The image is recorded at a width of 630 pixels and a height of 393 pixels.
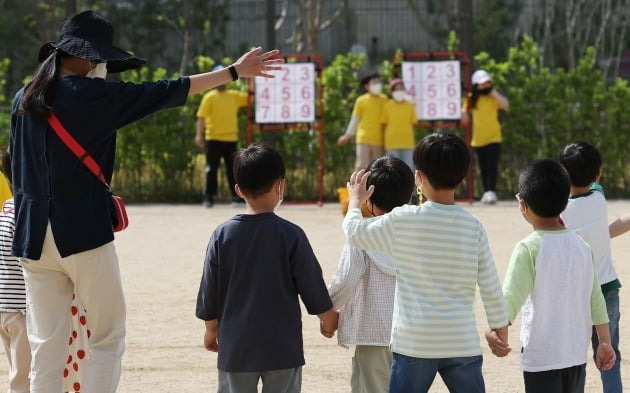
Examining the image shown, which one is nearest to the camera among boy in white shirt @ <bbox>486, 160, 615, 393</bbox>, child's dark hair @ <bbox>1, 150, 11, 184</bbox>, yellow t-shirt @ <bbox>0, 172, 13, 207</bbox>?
boy in white shirt @ <bbox>486, 160, 615, 393</bbox>

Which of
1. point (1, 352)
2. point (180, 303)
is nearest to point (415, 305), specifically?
point (1, 352)

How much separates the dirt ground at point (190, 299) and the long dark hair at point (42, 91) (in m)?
1.87

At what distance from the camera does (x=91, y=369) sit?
5008mm

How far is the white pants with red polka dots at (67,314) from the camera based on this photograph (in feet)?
16.2

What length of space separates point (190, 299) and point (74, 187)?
420 cm

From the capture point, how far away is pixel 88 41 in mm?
4996

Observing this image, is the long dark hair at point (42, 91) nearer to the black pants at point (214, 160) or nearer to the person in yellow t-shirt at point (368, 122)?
the person in yellow t-shirt at point (368, 122)

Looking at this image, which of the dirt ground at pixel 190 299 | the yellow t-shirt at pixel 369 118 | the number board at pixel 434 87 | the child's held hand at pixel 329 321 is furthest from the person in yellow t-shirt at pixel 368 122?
the child's held hand at pixel 329 321

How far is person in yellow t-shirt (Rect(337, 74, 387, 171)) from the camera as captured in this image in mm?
15539

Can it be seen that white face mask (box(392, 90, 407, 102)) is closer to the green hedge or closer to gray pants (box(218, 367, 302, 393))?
the green hedge

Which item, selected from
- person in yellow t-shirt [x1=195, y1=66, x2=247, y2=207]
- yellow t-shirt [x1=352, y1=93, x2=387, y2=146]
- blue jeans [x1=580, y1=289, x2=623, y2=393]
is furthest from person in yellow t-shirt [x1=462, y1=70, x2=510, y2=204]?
blue jeans [x1=580, y1=289, x2=623, y2=393]

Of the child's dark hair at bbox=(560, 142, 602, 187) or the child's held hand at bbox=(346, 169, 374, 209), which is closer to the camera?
the child's held hand at bbox=(346, 169, 374, 209)

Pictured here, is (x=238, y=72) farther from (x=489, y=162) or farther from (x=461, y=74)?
(x=461, y=74)

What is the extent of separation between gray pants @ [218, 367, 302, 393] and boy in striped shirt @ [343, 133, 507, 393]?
37cm
